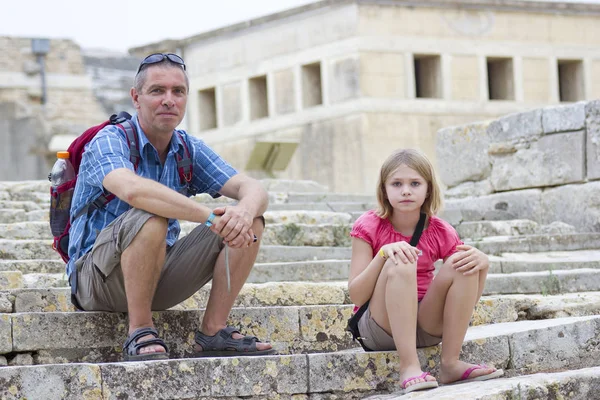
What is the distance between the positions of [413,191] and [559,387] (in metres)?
1.02

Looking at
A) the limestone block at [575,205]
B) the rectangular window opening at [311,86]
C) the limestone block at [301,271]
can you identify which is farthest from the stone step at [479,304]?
the rectangular window opening at [311,86]

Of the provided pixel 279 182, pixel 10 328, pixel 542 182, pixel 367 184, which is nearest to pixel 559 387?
pixel 10 328

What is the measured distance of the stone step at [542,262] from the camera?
23.8ft

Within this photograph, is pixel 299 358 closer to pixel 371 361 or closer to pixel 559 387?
pixel 371 361

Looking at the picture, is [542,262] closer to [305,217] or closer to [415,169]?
[305,217]

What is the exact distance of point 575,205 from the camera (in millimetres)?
9414

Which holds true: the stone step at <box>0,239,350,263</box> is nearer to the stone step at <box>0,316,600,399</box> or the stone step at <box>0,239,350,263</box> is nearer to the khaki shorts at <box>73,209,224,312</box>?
the khaki shorts at <box>73,209,224,312</box>

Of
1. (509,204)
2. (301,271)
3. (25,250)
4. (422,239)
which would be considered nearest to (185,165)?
(422,239)

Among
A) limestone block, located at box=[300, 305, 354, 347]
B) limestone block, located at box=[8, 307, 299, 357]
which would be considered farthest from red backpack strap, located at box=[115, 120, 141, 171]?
limestone block, located at box=[300, 305, 354, 347]

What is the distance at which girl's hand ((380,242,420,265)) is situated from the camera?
4543mm

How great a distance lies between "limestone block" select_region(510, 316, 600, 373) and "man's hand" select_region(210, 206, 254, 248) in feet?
4.13

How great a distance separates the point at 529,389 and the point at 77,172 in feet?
7.33

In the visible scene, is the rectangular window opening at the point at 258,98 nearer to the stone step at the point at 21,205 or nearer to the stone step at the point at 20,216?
the stone step at the point at 21,205

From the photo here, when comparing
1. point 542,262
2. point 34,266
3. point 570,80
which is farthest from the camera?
point 570,80
